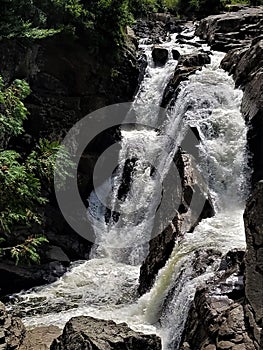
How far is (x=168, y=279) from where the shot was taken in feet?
28.1

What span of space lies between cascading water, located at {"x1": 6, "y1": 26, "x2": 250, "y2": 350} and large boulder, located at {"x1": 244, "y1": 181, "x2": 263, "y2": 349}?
147 cm

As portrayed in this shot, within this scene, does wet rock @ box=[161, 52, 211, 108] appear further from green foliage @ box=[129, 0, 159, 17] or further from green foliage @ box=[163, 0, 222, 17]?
green foliage @ box=[163, 0, 222, 17]

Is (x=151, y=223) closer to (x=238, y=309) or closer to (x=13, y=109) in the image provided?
(x=238, y=309)

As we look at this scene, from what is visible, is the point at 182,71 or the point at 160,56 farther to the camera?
the point at 160,56

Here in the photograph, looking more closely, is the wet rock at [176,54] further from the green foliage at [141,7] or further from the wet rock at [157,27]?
the wet rock at [157,27]

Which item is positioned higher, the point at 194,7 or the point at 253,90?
the point at 194,7

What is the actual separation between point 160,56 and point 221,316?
14770mm

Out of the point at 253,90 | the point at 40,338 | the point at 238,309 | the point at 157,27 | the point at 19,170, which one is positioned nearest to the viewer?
the point at 19,170


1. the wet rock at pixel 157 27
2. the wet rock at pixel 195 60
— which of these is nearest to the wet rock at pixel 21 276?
the wet rock at pixel 195 60

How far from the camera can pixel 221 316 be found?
6.04 meters

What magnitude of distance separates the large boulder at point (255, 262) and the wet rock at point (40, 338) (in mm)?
3848

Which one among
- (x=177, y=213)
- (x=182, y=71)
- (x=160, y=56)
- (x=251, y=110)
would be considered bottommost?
(x=177, y=213)

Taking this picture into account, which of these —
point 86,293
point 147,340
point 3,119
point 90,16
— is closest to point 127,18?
point 90,16

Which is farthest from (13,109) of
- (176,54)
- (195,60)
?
(176,54)
